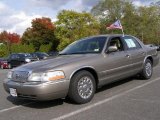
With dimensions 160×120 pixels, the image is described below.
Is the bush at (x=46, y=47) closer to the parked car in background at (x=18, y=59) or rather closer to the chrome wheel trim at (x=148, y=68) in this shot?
the parked car in background at (x=18, y=59)

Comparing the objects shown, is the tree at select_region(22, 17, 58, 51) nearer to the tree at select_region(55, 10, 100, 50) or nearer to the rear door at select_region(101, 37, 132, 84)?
the tree at select_region(55, 10, 100, 50)

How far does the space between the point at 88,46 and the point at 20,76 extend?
2.17 m

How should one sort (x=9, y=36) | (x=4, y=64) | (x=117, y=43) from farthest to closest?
(x=9, y=36) → (x=4, y=64) → (x=117, y=43)

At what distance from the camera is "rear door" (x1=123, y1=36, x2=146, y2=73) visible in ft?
29.5

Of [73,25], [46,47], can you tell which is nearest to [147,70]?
[73,25]

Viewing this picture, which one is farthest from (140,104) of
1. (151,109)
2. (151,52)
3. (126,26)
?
(126,26)

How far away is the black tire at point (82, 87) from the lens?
272 inches

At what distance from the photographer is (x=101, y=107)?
665 centimetres

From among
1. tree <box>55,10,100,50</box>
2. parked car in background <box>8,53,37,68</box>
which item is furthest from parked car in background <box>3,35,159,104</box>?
tree <box>55,10,100,50</box>

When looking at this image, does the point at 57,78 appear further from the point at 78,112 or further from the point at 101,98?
the point at 101,98

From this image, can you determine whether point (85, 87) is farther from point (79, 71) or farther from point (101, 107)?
point (101, 107)

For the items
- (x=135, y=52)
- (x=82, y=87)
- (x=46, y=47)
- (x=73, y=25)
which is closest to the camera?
(x=82, y=87)

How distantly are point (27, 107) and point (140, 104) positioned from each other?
2.43 metres

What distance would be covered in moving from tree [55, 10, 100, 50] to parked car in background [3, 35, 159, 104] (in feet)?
174
